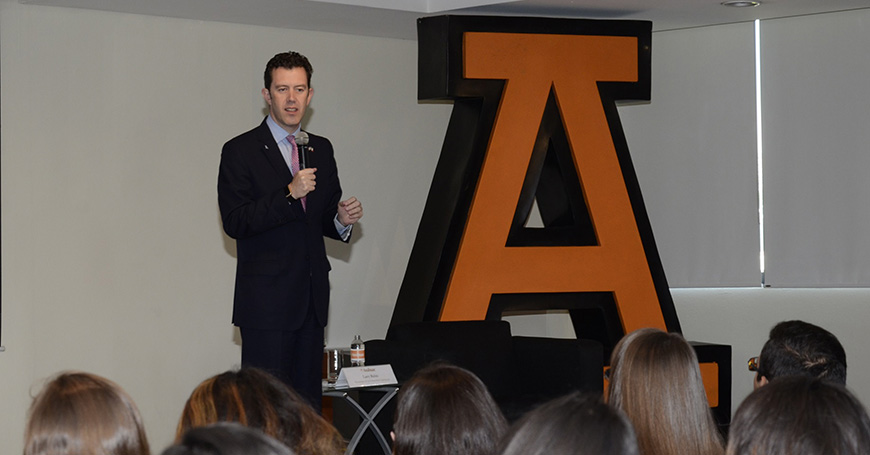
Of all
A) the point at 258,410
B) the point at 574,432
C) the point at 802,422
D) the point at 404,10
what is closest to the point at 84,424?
the point at 258,410

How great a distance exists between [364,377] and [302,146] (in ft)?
3.07

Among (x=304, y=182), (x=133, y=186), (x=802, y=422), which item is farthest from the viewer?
(x=133, y=186)

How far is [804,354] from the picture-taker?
9.39 ft

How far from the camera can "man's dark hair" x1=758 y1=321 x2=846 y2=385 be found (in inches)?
112

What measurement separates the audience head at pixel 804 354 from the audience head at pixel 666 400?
0.66 metres

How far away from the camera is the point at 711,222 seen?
634 centimetres

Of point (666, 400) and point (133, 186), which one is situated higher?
point (133, 186)

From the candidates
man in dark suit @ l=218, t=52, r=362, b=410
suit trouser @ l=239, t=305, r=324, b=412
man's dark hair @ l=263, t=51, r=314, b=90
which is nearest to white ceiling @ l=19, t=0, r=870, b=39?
man's dark hair @ l=263, t=51, r=314, b=90

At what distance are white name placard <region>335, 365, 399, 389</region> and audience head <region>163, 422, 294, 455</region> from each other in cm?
281

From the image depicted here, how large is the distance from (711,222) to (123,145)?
3.58 metres

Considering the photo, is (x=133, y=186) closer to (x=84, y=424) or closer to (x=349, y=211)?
(x=349, y=211)

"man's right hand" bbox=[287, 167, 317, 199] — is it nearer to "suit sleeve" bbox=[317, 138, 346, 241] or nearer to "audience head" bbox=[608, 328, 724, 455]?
"suit sleeve" bbox=[317, 138, 346, 241]

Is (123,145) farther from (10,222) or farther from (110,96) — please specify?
(10,222)

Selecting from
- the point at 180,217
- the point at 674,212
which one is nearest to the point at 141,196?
the point at 180,217
